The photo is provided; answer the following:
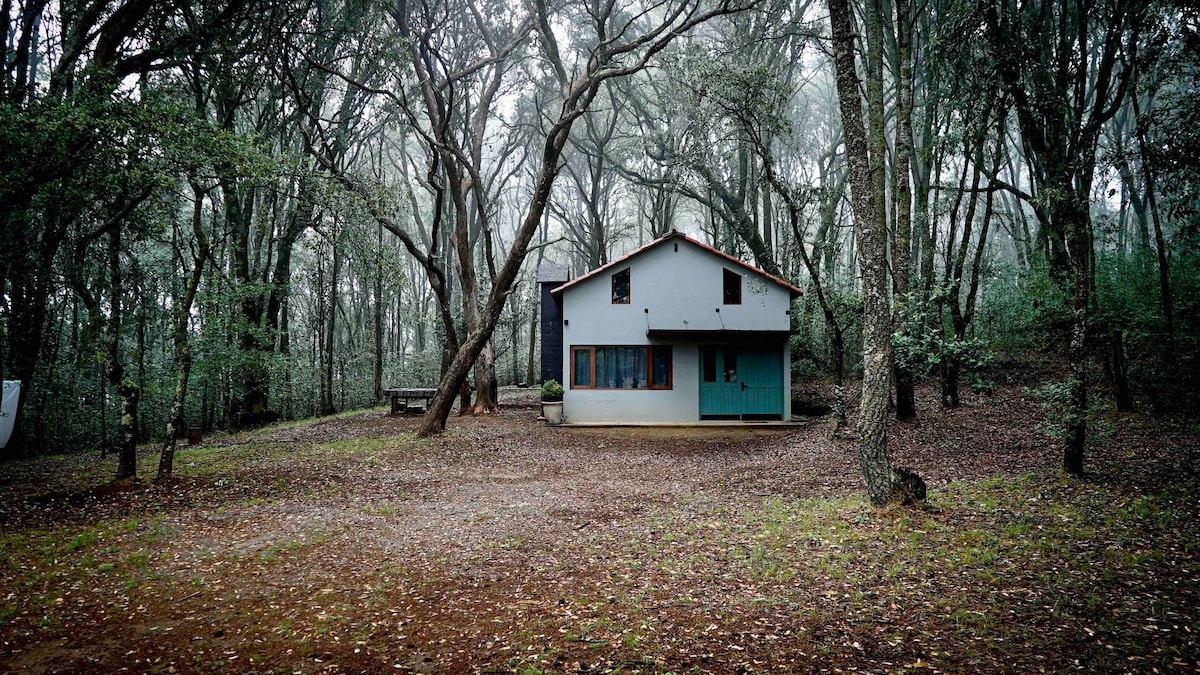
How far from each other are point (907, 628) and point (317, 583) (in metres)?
4.77

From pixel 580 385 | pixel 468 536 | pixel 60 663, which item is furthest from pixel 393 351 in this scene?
pixel 60 663

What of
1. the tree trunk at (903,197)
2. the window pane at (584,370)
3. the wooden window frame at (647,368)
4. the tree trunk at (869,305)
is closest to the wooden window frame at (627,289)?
the wooden window frame at (647,368)

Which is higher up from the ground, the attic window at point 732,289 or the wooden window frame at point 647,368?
the attic window at point 732,289

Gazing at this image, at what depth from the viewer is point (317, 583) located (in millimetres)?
5141

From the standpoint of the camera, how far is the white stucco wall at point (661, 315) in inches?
696

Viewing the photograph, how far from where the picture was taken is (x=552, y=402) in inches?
705

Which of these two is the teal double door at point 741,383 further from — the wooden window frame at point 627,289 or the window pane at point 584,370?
the window pane at point 584,370

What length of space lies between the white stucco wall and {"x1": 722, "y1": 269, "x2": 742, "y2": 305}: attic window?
0.15 m

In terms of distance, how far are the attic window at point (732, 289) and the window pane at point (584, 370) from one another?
14.9 ft

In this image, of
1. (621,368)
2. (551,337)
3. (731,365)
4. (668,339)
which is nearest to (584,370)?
(621,368)

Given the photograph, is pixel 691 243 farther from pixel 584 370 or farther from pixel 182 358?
pixel 182 358

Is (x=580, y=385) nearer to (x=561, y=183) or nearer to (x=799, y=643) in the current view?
(x=799, y=643)

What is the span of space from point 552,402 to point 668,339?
4084 millimetres

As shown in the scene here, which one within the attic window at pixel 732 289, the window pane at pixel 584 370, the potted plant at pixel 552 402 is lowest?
the potted plant at pixel 552 402
